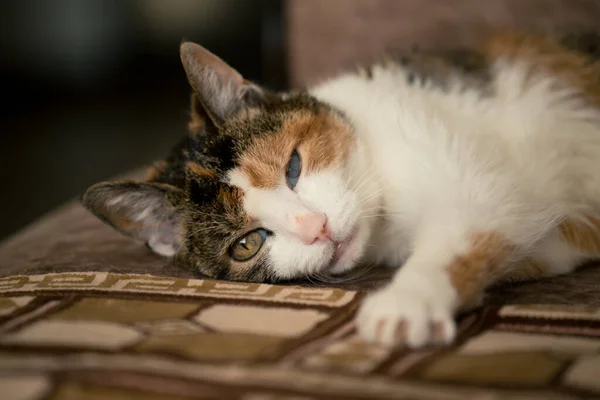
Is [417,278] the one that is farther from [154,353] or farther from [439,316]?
[154,353]

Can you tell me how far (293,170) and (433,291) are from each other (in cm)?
51

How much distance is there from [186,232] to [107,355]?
600 mm

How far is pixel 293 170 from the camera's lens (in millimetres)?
1407

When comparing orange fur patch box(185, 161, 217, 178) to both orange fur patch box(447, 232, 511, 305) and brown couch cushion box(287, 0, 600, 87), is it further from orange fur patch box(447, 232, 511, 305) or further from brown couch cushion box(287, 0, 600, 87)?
brown couch cushion box(287, 0, 600, 87)

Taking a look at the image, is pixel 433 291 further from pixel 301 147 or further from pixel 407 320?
pixel 301 147

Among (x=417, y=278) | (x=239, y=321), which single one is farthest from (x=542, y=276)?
(x=239, y=321)

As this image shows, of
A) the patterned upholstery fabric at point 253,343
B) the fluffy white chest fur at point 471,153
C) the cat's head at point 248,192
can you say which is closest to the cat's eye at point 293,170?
the cat's head at point 248,192

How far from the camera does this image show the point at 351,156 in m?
1.45

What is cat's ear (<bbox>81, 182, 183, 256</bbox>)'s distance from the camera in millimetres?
1439

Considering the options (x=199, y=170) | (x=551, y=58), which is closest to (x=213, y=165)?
(x=199, y=170)

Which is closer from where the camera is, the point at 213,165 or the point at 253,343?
the point at 253,343

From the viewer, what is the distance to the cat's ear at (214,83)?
1.44 metres

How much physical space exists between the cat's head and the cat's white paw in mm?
313

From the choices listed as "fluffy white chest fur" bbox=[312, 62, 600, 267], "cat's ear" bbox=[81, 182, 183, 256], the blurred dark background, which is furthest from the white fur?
the blurred dark background
